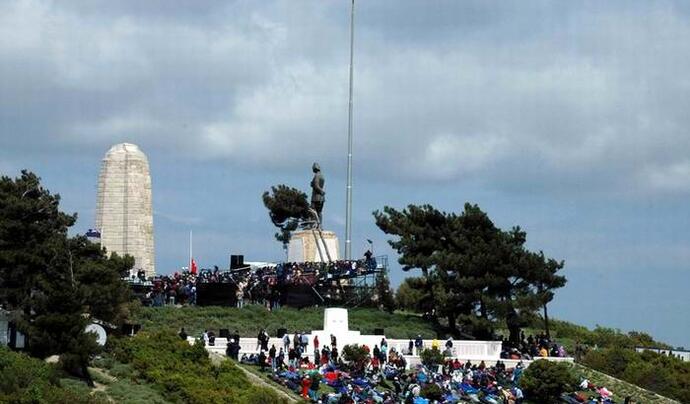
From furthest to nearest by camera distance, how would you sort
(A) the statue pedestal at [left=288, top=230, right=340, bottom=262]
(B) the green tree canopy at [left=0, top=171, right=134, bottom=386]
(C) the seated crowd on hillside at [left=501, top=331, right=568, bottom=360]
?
(A) the statue pedestal at [left=288, top=230, right=340, bottom=262] < (C) the seated crowd on hillside at [left=501, top=331, right=568, bottom=360] < (B) the green tree canopy at [left=0, top=171, right=134, bottom=386]

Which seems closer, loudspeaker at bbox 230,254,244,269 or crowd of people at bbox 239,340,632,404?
crowd of people at bbox 239,340,632,404

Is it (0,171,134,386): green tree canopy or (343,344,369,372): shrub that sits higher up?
(0,171,134,386): green tree canopy

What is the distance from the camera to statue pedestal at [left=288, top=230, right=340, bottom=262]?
66125 mm

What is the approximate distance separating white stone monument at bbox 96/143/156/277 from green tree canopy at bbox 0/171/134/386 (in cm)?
1085

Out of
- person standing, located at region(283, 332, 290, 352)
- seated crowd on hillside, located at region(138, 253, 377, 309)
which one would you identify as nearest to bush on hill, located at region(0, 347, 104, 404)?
person standing, located at region(283, 332, 290, 352)

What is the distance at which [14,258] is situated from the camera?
46719 millimetres

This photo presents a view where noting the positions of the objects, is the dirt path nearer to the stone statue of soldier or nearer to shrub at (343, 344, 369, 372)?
shrub at (343, 344, 369, 372)

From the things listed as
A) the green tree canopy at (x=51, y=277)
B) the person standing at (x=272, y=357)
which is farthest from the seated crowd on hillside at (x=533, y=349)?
the green tree canopy at (x=51, y=277)

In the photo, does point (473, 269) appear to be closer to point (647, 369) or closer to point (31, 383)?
point (647, 369)

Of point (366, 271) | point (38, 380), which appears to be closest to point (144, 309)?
point (366, 271)

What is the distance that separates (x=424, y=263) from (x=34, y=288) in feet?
71.9

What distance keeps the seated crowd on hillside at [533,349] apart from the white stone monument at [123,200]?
16179 mm

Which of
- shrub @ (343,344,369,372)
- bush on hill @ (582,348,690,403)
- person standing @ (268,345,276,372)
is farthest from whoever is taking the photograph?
bush on hill @ (582,348,690,403)

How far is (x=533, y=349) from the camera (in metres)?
57.6
